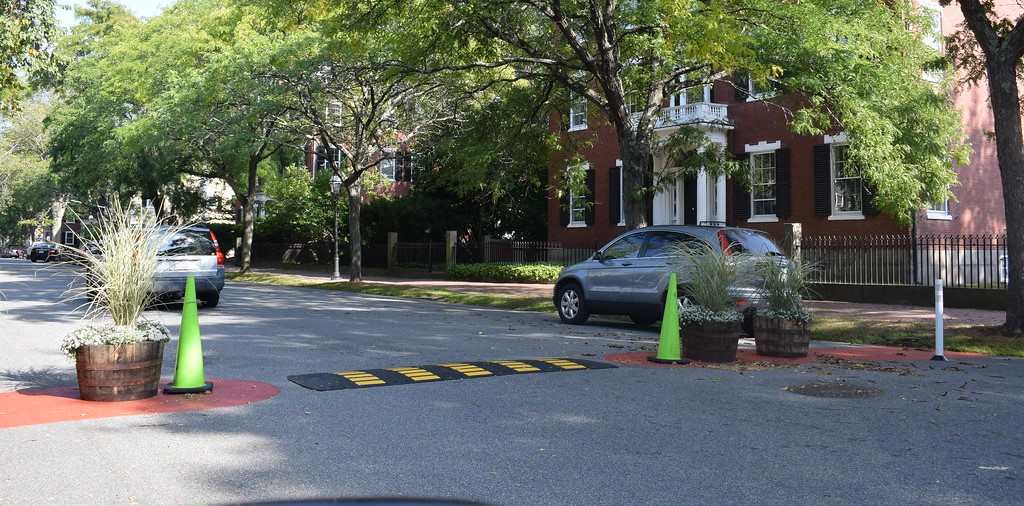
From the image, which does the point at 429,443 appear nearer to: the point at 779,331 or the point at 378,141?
the point at 779,331

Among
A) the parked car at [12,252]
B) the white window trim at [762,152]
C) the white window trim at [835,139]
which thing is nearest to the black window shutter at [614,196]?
the white window trim at [762,152]

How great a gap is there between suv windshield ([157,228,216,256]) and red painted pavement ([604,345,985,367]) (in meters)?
10.3

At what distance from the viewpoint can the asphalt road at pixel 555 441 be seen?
4.79 m

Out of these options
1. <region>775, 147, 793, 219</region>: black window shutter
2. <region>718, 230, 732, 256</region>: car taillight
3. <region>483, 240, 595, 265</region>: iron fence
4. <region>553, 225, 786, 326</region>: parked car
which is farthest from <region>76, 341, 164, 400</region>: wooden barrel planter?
<region>483, 240, 595, 265</region>: iron fence

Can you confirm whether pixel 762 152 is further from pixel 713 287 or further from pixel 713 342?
pixel 713 342

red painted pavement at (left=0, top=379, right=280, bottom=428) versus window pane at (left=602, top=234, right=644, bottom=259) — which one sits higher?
window pane at (left=602, top=234, right=644, bottom=259)

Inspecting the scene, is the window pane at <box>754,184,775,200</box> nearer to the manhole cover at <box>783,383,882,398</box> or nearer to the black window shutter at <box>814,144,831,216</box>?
the black window shutter at <box>814,144,831,216</box>

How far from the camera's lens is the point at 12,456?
5453mm

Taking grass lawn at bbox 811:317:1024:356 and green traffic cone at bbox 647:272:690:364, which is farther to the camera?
grass lawn at bbox 811:317:1024:356

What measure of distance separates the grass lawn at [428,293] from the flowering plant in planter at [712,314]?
874 centimetres

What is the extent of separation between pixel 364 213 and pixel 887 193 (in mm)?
27285

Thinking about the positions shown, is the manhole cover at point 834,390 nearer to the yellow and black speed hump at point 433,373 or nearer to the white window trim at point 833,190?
the yellow and black speed hump at point 433,373

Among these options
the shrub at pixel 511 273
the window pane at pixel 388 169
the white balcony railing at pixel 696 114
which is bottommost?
the shrub at pixel 511 273

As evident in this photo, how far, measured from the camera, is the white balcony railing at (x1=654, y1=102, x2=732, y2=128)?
27.1 metres
